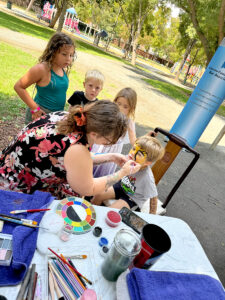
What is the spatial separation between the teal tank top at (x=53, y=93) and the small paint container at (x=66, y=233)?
1.88 meters

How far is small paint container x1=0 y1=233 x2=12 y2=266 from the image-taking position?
0.92m

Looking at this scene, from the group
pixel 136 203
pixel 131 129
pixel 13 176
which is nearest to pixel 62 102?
pixel 131 129

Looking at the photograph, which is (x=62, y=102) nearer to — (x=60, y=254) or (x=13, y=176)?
(x=13, y=176)

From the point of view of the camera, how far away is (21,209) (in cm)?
121

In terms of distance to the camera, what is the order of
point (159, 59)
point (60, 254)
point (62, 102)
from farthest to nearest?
point (159, 59)
point (62, 102)
point (60, 254)

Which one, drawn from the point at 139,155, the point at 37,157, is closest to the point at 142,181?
the point at 139,155

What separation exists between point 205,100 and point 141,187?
4.12 metres

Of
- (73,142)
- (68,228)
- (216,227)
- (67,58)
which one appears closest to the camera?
(68,228)

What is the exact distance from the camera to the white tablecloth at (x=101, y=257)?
1009mm

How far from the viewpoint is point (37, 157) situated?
1.58 meters

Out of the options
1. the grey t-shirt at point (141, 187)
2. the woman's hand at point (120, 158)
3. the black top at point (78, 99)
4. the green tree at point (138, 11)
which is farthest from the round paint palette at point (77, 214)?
the green tree at point (138, 11)

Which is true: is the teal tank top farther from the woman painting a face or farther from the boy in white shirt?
the boy in white shirt

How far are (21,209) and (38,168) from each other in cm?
46

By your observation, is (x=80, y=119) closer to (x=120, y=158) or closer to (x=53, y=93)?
(x=120, y=158)
